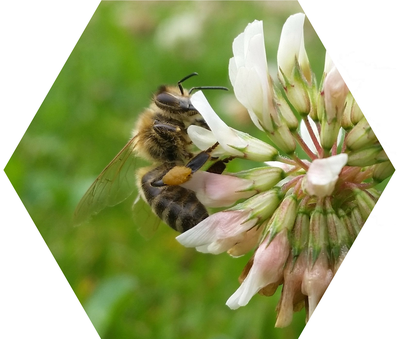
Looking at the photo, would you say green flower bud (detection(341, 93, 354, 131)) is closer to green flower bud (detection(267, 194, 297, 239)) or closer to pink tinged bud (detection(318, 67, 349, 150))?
pink tinged bud (detection(318, 67, 349, 150))

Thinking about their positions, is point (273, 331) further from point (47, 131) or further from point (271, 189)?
point (47, 131)

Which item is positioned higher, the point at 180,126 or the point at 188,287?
the point at 180,126

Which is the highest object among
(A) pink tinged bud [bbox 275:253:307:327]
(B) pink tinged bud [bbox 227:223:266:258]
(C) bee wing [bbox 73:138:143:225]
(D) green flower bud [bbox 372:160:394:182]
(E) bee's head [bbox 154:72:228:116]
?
(E) bee's head [bbox 154:72:228:116]

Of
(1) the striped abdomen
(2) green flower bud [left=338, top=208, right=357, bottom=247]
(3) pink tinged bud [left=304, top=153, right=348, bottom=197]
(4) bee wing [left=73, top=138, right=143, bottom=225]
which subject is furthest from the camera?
(4) bee wing [left=73, top=138, right=143, bottom=225]

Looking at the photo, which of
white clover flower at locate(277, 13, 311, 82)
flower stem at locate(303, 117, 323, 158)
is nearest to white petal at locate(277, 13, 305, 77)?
white clover flower at locate(277, 13, 311, 82)

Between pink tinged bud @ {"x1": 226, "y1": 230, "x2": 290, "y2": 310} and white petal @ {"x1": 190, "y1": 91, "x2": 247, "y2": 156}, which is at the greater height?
white petal @ {"x1": 190, "y1": 91, "x2": 247, "y2": 156}

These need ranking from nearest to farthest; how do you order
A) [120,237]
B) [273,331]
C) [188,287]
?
[273,331], [188,287], [120,237]

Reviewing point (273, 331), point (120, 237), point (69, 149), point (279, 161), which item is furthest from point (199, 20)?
point (279, 161)

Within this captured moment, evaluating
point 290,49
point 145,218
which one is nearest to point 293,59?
point 290,49
